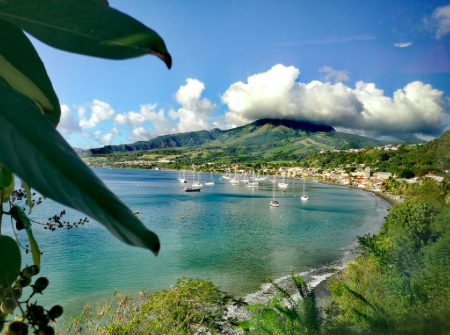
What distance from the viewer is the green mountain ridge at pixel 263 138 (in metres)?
96.0

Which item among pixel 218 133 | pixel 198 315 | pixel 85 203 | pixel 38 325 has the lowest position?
pixel 198 315

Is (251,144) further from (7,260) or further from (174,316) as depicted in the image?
(7,260)

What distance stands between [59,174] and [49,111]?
14 centimetres

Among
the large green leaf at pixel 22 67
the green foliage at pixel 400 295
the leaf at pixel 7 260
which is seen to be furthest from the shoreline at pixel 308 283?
the large green leaf at pixel 22 67

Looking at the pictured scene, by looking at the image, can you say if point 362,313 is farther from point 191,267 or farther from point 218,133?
point 218,133

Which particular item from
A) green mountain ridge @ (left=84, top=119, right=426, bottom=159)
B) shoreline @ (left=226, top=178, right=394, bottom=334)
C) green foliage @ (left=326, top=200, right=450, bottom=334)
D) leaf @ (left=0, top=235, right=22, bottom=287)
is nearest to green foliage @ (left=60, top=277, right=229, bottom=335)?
green foliage @ (left=326, top=200, right=450, bottom=334)

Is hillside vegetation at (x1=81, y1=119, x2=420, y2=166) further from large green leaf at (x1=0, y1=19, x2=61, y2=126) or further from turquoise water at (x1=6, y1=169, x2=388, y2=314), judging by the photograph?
large green leaf at (x1=0, y1=19, x2=61, y2=126)

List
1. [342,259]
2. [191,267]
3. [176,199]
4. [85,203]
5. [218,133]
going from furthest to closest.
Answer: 1. [218,133]
2. [176,199]
3. [342,259]
4. [191,267]
5. [85,203]

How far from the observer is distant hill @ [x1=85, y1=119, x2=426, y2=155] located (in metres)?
97.9

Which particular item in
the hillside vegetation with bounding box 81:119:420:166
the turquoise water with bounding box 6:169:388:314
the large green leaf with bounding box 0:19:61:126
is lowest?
the turquoise water with bounding box 6:169:388:314

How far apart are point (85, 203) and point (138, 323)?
488 centimetres

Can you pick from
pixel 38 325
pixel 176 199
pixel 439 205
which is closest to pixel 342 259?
pixel 439 205


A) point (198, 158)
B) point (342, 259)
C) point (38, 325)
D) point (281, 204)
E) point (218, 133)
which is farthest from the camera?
point (218, 133)

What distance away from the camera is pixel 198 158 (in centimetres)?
Result: 8606
